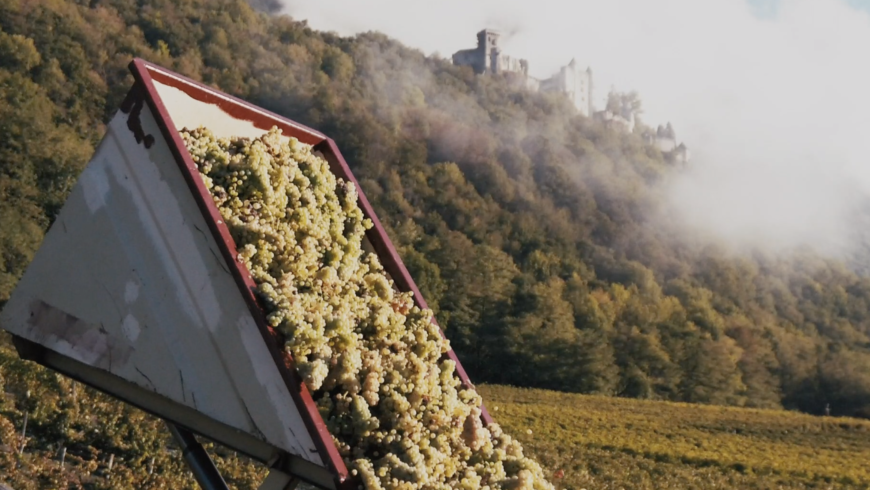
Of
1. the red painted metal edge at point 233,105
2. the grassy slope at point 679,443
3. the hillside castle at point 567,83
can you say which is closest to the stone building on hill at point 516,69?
the hillside castle at point 567,83

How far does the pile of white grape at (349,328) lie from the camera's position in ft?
6.27

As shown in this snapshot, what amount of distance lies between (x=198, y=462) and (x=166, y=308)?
492mm

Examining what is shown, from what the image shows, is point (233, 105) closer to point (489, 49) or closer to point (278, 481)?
point (278, 481)

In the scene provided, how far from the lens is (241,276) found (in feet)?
→ 6.26

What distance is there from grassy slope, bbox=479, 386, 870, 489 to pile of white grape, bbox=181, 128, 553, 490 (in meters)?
8.97

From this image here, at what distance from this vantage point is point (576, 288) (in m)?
46.7

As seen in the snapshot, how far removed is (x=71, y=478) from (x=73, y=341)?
300 inches

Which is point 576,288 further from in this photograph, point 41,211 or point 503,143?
point 41,211

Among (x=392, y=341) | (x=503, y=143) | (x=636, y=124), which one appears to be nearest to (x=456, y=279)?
(x=503, y=143)

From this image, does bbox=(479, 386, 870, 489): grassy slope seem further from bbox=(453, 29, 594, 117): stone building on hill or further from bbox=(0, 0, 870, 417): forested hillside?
bbox=(453, 29, 594, 117): stone building on hill

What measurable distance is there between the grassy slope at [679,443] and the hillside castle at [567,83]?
6245 centimetres

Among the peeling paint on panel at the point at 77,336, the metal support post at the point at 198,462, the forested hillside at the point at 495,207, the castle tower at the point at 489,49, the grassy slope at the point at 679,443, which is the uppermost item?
the castle tower at the point at 489,49

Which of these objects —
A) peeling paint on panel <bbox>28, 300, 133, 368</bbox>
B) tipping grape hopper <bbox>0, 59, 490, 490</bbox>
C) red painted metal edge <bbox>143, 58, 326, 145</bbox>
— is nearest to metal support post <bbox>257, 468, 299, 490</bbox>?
tipping grape hopper <bbox>0, 59, 490, 490</bbox>

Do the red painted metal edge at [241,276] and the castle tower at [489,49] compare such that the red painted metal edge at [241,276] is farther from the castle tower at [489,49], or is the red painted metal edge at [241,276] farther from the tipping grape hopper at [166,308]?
the castle tower at [489,49]
